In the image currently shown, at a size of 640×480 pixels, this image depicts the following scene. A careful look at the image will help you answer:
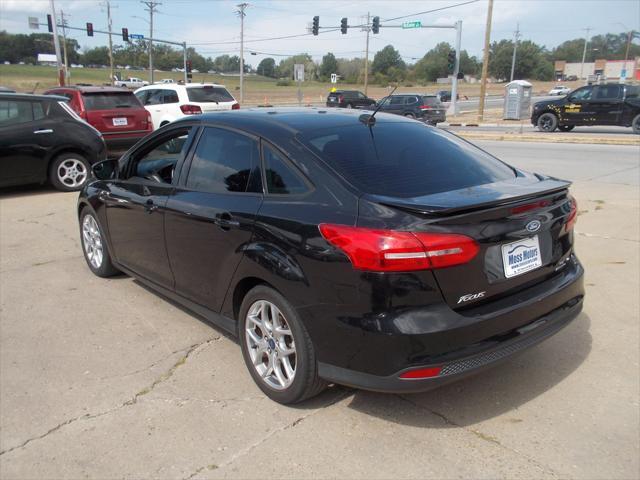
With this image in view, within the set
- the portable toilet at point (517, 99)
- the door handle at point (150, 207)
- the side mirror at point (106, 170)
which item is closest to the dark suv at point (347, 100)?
the portable toilet at point (517, 99)

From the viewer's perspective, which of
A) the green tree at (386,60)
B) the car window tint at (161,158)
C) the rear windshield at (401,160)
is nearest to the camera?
the rear windshield at (401,160)

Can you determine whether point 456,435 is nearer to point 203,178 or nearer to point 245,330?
point 245,330

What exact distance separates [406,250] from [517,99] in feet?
97.4

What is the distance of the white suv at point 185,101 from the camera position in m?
16.1

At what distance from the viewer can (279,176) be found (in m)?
3.21

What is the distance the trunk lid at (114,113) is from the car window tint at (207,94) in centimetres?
336

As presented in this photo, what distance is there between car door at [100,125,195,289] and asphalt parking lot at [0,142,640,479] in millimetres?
449

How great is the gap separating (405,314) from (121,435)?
164 cm

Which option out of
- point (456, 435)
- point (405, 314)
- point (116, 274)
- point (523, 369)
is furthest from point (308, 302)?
point (116, 274)

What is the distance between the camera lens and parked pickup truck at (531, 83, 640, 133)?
20594 millimetres

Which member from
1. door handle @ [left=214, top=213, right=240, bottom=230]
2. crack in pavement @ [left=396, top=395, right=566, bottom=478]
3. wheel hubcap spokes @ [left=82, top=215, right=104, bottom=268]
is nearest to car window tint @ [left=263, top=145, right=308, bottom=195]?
door handle @ [left=214, top=213, right=240, bottom=230]

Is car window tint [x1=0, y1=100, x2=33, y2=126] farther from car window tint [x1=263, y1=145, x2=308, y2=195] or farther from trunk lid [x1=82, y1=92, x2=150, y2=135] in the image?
car window tint [x1=263, y1=145, x2=308, y2=195]

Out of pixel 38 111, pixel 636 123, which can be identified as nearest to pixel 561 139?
pixel 636 123

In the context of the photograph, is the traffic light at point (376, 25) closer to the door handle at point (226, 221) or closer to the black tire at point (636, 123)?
the black tire at point (636, 123)
